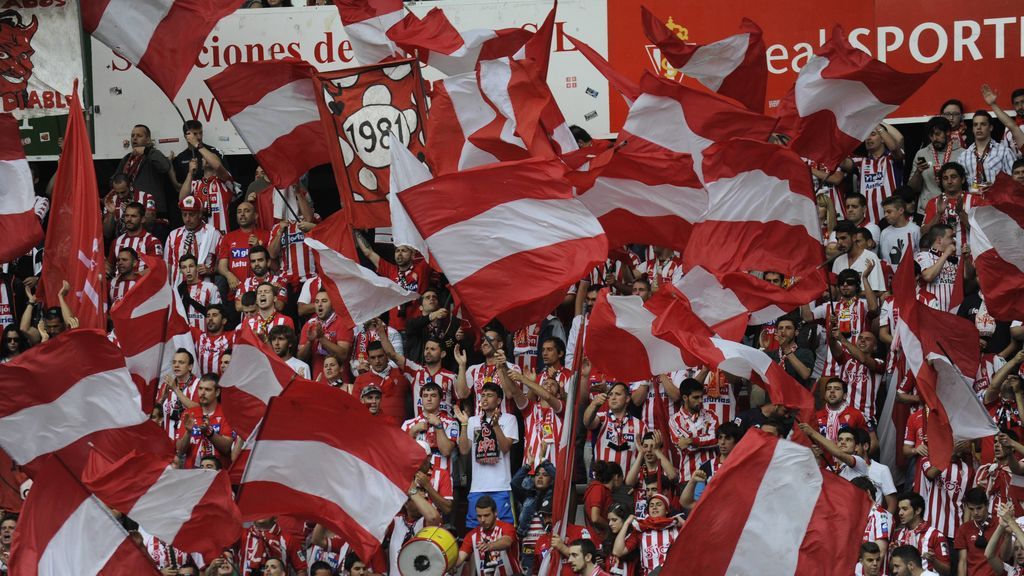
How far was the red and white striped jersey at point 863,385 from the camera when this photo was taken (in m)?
16.2

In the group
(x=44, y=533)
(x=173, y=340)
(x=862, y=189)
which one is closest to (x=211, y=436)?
(x=173, y=340)

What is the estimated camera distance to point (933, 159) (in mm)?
18203

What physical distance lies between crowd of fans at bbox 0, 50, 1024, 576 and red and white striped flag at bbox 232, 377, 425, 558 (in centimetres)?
155

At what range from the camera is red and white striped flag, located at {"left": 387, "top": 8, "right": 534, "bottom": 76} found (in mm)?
15734

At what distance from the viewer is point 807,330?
16469 millimetres

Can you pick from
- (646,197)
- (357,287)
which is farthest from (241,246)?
(646,197)

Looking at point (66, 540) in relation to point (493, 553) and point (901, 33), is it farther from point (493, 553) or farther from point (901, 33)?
point (901, 33)

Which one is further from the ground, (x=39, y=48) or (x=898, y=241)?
(x=39, y=48)

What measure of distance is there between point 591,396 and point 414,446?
4229 mm

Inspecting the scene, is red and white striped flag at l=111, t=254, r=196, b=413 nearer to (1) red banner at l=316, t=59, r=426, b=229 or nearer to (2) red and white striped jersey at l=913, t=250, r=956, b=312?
(1) red banner at l=316, t=59, r=426, b=229

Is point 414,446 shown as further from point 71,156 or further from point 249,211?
point 249,211

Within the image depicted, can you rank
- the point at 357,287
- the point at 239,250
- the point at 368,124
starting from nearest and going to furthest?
the point at 357,287
the point at 368,124
the point at 239,250

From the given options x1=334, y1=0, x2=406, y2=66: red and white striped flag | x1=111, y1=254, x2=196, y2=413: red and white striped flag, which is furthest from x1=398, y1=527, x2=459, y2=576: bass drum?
x1=334, y1=0, x2=406, y2=66: red and white striped flag

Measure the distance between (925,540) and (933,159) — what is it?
4.79 meters
